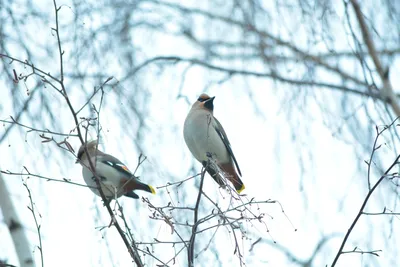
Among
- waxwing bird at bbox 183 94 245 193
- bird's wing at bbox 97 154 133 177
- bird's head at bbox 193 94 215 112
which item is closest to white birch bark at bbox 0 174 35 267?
bird's wing at bbox 97 154 133 177

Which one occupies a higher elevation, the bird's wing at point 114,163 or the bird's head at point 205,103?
the bird's head at point 205,103

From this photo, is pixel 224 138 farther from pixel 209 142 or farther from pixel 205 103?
pixel 205 103

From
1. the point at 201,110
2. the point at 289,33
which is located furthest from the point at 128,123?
the point at 201,110

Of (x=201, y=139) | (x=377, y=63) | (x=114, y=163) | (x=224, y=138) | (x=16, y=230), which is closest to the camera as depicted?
(x=16, y=230)

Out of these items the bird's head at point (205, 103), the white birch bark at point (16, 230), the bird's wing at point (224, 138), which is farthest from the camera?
the bird's head at point (205, 103)

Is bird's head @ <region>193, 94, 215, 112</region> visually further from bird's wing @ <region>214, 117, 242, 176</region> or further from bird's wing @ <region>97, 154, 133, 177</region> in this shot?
bird's wing @ <region>97, 154, 133, 177</region>

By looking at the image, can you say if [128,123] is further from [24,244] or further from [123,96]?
[24,244]

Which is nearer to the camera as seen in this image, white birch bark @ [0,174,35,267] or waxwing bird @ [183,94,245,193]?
white birch bark @ [0,174,35,267]

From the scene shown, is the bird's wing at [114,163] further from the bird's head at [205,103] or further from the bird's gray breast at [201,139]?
the bird's head at [205,103]

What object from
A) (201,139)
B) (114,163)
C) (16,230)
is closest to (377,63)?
(201,139)

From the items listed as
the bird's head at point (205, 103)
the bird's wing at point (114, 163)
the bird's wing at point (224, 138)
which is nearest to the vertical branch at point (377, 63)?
the bird's wing at point (224, 138)

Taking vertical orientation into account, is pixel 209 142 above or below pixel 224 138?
below

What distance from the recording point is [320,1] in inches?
146

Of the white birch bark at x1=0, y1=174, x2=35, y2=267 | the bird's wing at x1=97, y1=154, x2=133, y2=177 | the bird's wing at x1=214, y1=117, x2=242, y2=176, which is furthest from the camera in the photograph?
the bird's wing at x1=214, y1=117, x2=242, y2=176
